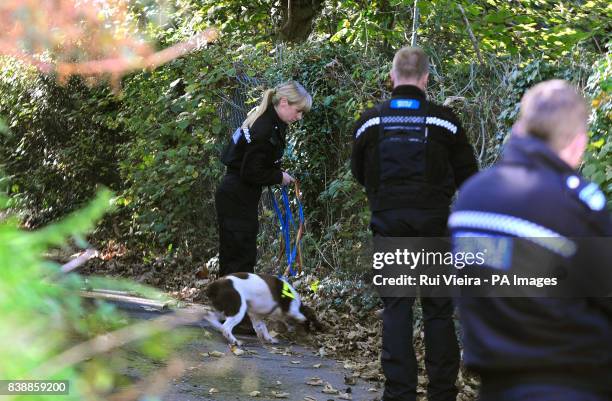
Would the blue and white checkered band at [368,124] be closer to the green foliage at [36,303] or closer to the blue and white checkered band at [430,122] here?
the blue and white checkered band at [430,122]

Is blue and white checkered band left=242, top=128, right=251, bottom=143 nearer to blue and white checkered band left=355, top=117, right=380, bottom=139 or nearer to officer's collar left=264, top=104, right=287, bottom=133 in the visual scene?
officer's collar left=264, top=104, right=287, bottom=133

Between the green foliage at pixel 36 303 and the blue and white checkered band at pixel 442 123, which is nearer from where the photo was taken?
the green foliage at pixel 36 303

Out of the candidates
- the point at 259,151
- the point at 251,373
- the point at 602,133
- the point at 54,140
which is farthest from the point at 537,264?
the point at 54,140

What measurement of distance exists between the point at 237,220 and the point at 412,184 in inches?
Answer: 120

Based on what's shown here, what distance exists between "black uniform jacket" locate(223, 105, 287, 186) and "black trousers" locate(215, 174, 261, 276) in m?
0.14

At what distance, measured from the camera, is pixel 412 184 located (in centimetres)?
528

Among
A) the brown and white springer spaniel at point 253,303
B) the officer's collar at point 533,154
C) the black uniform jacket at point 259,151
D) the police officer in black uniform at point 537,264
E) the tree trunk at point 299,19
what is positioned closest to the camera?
the police officer in black uniform at point 537,264

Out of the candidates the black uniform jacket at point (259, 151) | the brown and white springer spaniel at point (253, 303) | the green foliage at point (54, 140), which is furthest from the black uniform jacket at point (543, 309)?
the green foliage at point (54, 140)

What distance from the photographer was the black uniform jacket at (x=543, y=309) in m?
2.56

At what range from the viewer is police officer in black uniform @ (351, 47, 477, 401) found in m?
5.29

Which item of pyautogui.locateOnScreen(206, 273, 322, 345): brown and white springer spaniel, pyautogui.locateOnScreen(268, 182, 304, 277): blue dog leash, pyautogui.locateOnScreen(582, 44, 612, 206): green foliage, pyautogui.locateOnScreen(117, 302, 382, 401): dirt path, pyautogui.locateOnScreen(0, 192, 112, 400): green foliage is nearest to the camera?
pyautogui.locateOnScreen(0, 192, 112, 400): green foliage

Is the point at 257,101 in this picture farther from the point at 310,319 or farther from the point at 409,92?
the point at 409,92

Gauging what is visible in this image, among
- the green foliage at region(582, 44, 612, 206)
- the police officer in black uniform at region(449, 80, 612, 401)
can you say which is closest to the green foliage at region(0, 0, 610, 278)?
the green foliage at region(582, 44, 612, 206)

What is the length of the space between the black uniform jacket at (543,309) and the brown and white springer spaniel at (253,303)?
5302 mm
